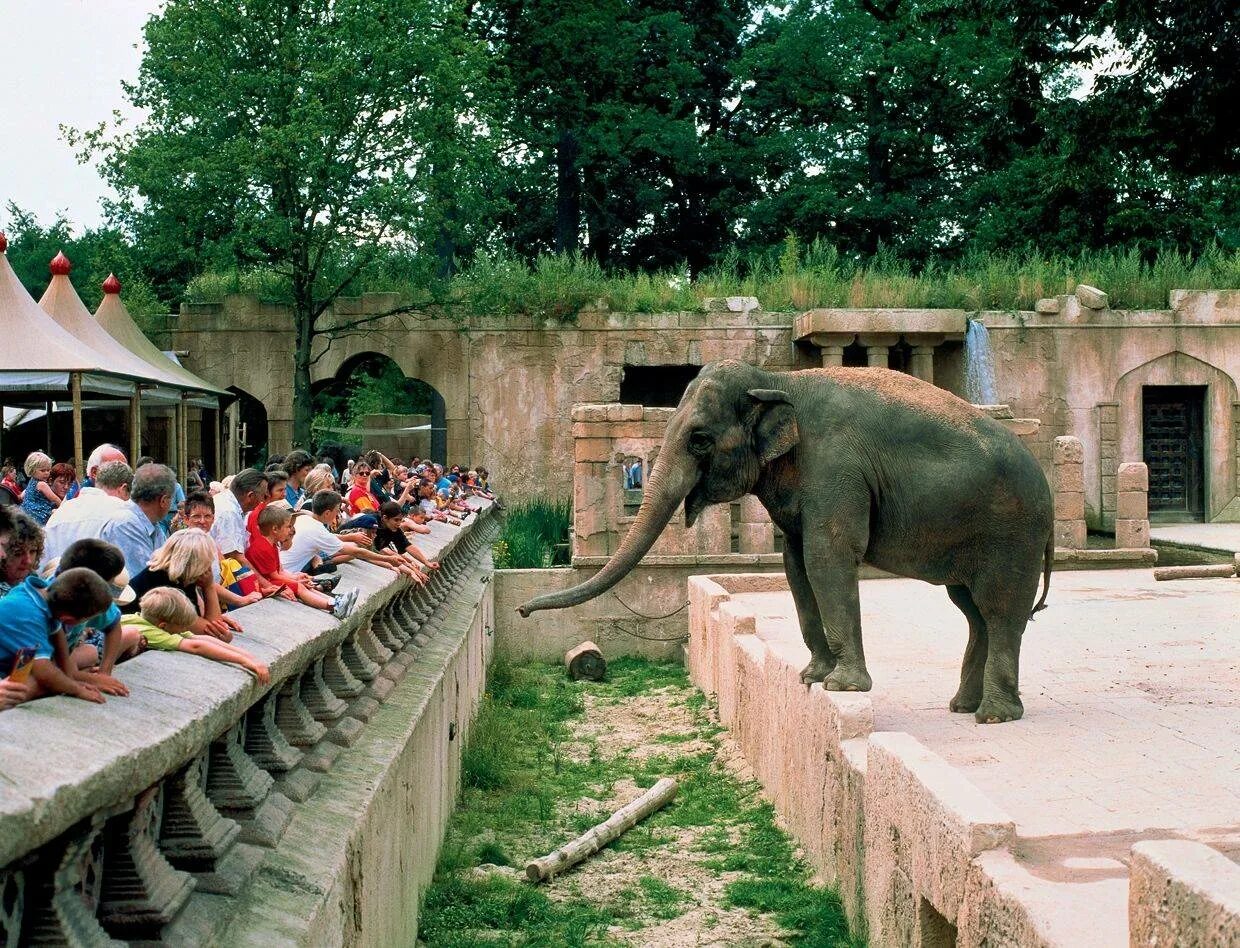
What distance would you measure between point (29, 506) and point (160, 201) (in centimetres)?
1538

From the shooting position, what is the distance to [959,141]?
39.9 metres

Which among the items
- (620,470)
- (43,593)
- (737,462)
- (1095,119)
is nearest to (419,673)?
(737,462)

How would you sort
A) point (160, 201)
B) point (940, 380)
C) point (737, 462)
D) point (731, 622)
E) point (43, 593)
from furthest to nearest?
point (940, 380), point (160, 201), point (731, 622), point (737, 462), point (43, 593)

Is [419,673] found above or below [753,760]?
above

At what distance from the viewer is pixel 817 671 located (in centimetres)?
915

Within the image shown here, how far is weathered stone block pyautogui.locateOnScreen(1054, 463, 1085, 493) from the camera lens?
1828 cm

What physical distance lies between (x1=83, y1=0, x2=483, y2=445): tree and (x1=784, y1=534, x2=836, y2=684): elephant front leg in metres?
15.7

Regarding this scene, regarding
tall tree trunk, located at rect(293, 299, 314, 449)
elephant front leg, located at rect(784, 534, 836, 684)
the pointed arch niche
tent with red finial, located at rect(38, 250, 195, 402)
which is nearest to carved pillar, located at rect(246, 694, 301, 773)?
elephant front leg, located at rect(784, 534, 836, 684)

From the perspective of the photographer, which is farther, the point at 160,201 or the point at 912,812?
the point at 160,201

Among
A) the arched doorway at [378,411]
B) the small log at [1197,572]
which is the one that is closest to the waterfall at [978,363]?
the small log at [1197,572]

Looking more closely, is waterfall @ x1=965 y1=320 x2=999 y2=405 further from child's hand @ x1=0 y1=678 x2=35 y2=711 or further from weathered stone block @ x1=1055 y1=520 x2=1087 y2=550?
child's hand @ x1=0 y1=678 x2=35 y2=711

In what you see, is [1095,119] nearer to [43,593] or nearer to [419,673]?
[419,673]

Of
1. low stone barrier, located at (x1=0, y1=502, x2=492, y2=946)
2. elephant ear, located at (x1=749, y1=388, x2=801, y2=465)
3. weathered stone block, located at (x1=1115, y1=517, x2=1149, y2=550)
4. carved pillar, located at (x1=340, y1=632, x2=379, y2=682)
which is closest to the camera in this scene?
low stone barrier, located at (x1=0, y1=502, x2=492, y2=946)

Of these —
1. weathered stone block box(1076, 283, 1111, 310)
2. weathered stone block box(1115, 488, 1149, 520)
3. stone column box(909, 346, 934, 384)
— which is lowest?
weathered stone block box(1115, 488, 1149, 520)
